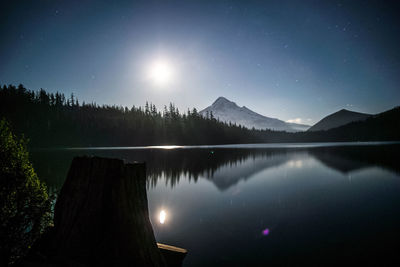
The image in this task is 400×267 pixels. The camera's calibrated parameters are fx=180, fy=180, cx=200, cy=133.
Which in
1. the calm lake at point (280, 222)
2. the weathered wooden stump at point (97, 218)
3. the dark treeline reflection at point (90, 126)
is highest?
the dark treeline reflection at point (90, 126)

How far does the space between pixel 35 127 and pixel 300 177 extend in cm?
16394

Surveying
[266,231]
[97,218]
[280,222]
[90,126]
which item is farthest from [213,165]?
[90,126]

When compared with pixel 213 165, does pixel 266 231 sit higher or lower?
lower

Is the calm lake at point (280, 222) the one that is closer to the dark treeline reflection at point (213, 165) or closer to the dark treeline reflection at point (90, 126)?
the dark treeline reflection at point (213, 165)

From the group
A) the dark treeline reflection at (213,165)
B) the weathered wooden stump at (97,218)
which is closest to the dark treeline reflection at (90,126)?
the dark treeline reflection at (213,165)

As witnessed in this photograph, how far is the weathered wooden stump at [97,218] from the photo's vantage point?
10.2 ft

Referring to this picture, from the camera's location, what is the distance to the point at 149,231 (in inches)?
145

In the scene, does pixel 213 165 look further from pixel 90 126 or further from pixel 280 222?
pixel 90 126

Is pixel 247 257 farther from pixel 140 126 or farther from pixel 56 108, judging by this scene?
pixel 56 108

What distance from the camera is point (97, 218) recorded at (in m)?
3.23

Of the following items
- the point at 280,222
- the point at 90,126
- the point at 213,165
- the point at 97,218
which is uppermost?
the point at 90,126

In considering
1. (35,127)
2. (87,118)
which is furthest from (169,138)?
(35,127)

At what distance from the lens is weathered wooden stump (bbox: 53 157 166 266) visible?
312 cm

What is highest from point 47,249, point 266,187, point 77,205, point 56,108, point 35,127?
point 56,108
